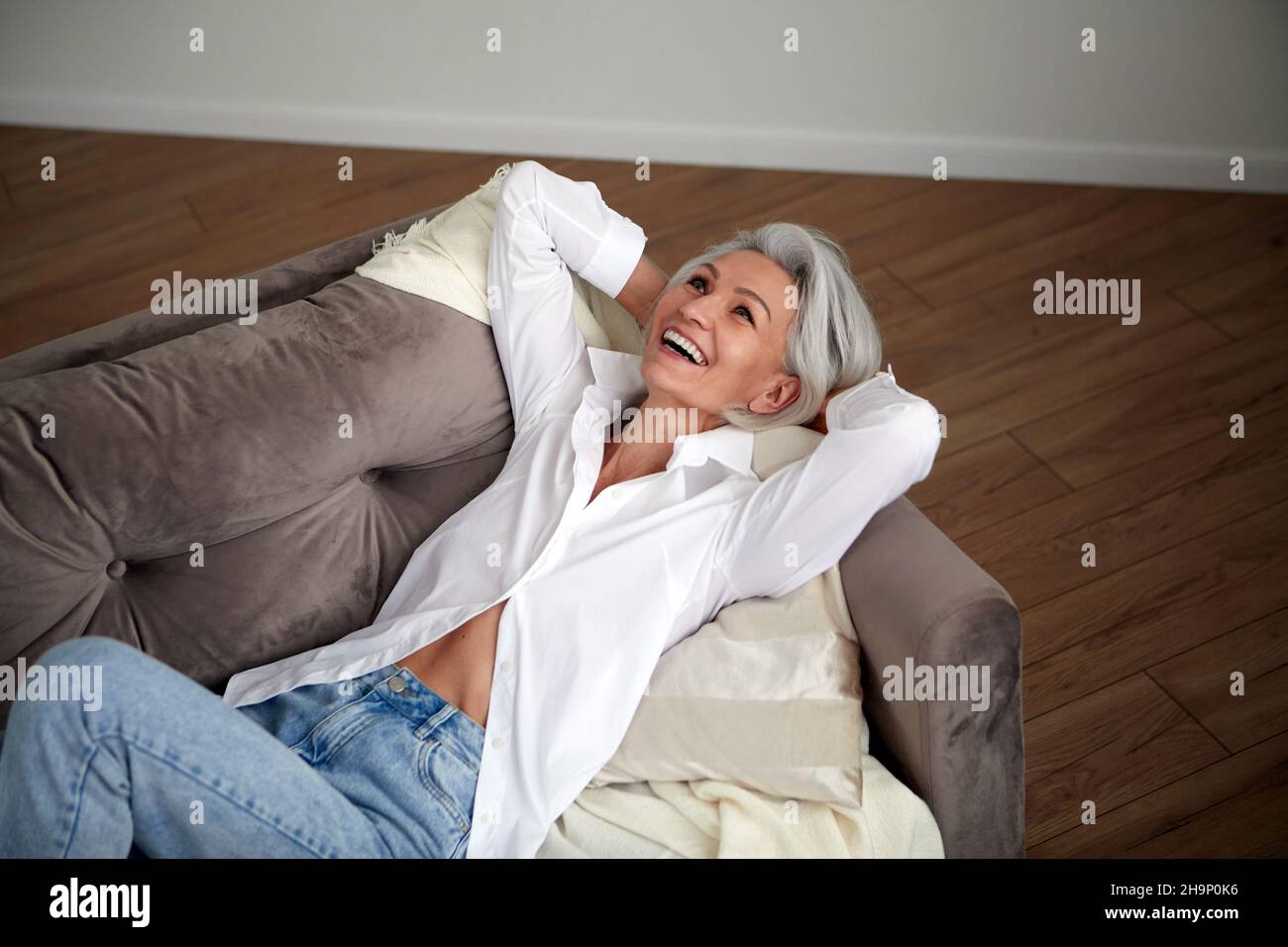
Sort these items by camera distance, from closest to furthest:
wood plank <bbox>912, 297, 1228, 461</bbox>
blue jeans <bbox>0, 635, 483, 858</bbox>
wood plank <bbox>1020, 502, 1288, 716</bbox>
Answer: blue jeans <bbox>0, 635, 483, 858</bbox>, wood plank <bbox>1020, 502, 1288, 716</bbox>, wood plank <bbox>912, 297, 1228, 461</bbox>

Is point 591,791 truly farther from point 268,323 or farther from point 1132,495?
point 1132,495

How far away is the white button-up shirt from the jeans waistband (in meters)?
0.02

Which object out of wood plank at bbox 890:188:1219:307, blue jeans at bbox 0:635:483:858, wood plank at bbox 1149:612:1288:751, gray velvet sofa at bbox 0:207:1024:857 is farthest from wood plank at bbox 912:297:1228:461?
blue jeans at bbox 0:635:483:858

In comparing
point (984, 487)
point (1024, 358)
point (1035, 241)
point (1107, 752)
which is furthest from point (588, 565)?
point (1035, 241)

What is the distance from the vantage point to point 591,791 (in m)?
1.50

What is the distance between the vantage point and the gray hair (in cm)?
166

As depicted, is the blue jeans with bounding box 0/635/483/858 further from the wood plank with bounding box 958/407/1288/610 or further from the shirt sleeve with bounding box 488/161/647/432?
the wood plank with bounding box 958/407/1288/610

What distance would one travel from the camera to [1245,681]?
6.74ft

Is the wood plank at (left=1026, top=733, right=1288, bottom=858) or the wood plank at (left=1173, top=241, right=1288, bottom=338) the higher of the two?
the wood plank at (left=1173, top=241, right=1288, bottom=338)

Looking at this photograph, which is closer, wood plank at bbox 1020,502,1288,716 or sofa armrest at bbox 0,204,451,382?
sofa armrest at bbox 0,204,451,382

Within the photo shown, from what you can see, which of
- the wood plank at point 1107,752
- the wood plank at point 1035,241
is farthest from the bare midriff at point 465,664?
the wood plank at point 1035,241

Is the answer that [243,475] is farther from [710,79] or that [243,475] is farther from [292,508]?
[710,79]

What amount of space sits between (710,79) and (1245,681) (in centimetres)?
194

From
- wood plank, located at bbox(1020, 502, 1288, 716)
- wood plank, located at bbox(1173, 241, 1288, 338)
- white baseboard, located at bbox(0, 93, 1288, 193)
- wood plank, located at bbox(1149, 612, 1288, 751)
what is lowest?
wood plank, located at bbox(1149, 612, 1288, 751)
